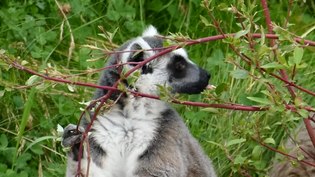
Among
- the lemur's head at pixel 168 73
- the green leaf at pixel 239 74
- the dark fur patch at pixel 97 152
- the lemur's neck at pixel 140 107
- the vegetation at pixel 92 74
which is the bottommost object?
the vegetation at pixel 92 74

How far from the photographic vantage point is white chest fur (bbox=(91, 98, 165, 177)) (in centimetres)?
410

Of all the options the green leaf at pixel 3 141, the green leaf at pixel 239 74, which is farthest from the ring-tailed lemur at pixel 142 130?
the green leaf at pixel 3 141

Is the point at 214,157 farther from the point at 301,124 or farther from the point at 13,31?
the point at 13,31

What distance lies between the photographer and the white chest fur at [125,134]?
4098 millimetres

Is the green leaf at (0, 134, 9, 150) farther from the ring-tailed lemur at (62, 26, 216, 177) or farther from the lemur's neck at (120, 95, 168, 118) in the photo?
the lemur's neck at (120, 95, 168, 118)

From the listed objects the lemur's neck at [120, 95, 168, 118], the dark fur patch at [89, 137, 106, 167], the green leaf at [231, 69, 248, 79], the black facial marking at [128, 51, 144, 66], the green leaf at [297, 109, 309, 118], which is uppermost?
the green leaf at [231, 69, 248, 79]

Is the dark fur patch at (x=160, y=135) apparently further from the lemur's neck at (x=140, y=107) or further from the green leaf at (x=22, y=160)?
the green leaf at (x=22, y=160)

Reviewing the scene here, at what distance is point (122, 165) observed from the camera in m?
4.12

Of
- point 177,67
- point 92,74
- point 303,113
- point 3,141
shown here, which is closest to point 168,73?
point 177,67

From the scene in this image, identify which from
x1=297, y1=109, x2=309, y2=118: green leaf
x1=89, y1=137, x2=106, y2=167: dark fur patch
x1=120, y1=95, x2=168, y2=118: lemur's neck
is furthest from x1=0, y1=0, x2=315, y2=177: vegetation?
x1=297, y1=109, x2=309, y2=118: green leaf

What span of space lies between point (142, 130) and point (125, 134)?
84mm

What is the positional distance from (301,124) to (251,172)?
0.40 m

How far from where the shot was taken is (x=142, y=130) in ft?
13.6

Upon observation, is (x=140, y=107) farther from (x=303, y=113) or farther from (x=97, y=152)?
(x=303, y=113)
